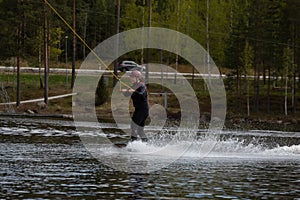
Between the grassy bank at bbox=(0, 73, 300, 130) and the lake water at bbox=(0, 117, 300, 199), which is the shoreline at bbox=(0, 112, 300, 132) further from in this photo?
the lake water at bbox=(0, 117, 300, 199)

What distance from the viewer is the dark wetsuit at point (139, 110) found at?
25.1m

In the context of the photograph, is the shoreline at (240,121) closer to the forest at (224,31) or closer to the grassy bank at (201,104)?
the grassy bank at (201,104)

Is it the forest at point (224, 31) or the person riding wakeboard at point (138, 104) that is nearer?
the person riding wakeboard at point (138, 104)

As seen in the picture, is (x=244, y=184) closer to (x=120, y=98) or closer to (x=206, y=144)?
(x=206, y=144)

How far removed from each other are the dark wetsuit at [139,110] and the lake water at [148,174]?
19.3 inches

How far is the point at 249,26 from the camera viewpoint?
6700 cm

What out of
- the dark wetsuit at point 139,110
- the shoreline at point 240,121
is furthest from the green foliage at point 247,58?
the dark wetsuit at point 139,110

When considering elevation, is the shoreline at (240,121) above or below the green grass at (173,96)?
below

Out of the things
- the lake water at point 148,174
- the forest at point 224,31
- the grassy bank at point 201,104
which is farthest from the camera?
the forest at point 224,31

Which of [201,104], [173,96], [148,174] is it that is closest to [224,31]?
[173,96]

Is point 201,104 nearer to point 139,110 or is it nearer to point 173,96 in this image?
point 173,96

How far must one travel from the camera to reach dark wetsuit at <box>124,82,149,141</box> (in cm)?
2509

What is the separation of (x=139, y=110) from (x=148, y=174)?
7262 mm

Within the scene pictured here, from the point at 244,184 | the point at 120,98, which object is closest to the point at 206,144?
the point at 244,184
